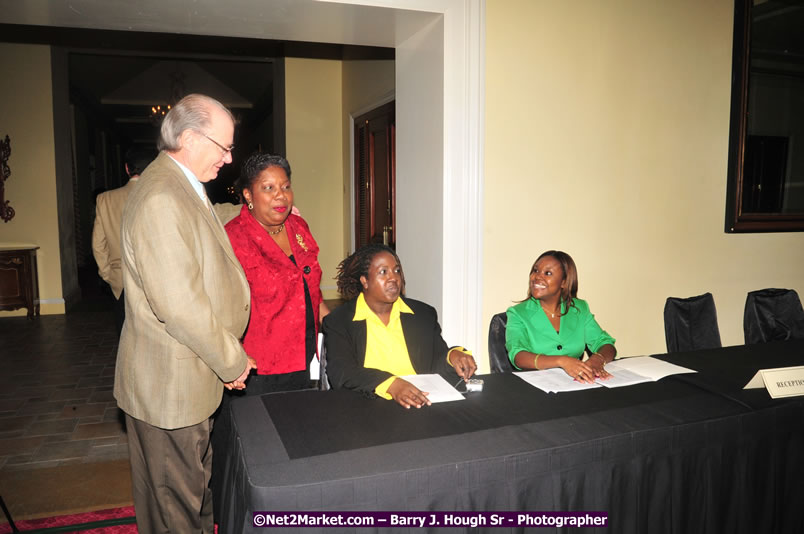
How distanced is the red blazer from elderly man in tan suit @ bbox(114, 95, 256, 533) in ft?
1.39

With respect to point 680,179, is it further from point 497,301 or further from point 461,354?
point 461,354

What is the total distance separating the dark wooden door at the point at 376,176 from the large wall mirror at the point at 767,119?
336cm

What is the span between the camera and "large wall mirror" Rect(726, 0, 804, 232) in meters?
3.91

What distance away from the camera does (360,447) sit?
157 centimetres

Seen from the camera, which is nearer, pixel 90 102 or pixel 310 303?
pixel 310 303

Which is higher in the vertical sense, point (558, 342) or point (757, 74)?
point (757, 74)

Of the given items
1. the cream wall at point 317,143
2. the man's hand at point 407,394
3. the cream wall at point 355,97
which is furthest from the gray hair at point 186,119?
the cream wall at point 317,143

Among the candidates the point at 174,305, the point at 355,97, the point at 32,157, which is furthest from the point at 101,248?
the point at 32,157

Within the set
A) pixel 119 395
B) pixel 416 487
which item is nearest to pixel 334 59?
pixel 119 395

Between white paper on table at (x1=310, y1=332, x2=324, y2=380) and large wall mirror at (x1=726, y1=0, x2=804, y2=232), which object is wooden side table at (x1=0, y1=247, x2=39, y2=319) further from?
large wall mirror at (x1=726, y1=0, x2=804, y2=232)

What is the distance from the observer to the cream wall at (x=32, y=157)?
7215mm

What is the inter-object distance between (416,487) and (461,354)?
0.83m

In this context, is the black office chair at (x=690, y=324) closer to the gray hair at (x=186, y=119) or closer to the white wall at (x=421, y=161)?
the white wall at (x=421, y=161)

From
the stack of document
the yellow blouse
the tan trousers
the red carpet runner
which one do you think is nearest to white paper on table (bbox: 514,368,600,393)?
the stack of document
